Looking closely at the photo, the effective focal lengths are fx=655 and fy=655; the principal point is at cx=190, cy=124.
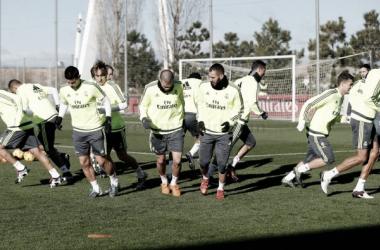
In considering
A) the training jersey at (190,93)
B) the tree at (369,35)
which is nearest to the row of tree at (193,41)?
the tree at (369,35)

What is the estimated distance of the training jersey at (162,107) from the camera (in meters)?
10.6

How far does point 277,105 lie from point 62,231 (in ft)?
101

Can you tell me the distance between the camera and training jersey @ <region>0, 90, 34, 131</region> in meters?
12.0

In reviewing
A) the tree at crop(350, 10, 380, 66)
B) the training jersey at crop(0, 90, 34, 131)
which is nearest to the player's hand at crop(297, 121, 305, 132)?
the training jersey at crop(0, 90, 34, 131)

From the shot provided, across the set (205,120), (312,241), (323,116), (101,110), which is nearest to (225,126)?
(205,120)

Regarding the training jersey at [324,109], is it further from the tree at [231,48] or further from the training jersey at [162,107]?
the tree at [231,48]

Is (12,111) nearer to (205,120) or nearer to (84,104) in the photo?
(84,104)

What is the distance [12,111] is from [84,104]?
7.52ft

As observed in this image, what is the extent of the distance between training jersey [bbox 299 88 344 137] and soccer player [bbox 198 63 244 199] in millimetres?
1261

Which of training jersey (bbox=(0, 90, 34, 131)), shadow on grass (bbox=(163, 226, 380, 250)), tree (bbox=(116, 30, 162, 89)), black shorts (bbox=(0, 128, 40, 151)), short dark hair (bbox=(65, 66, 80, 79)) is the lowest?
shadow on grass (bbox=(163, 226, 380, 250))

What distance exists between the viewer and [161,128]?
422 inches

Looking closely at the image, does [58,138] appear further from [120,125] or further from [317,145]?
[317,145]

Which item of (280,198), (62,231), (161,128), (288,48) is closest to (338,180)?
(280,198)

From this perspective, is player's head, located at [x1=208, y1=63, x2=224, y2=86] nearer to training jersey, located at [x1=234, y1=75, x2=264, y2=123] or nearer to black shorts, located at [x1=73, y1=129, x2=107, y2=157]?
black shorts, located at [x1=73, y1=129, x2=107, y2=157]
